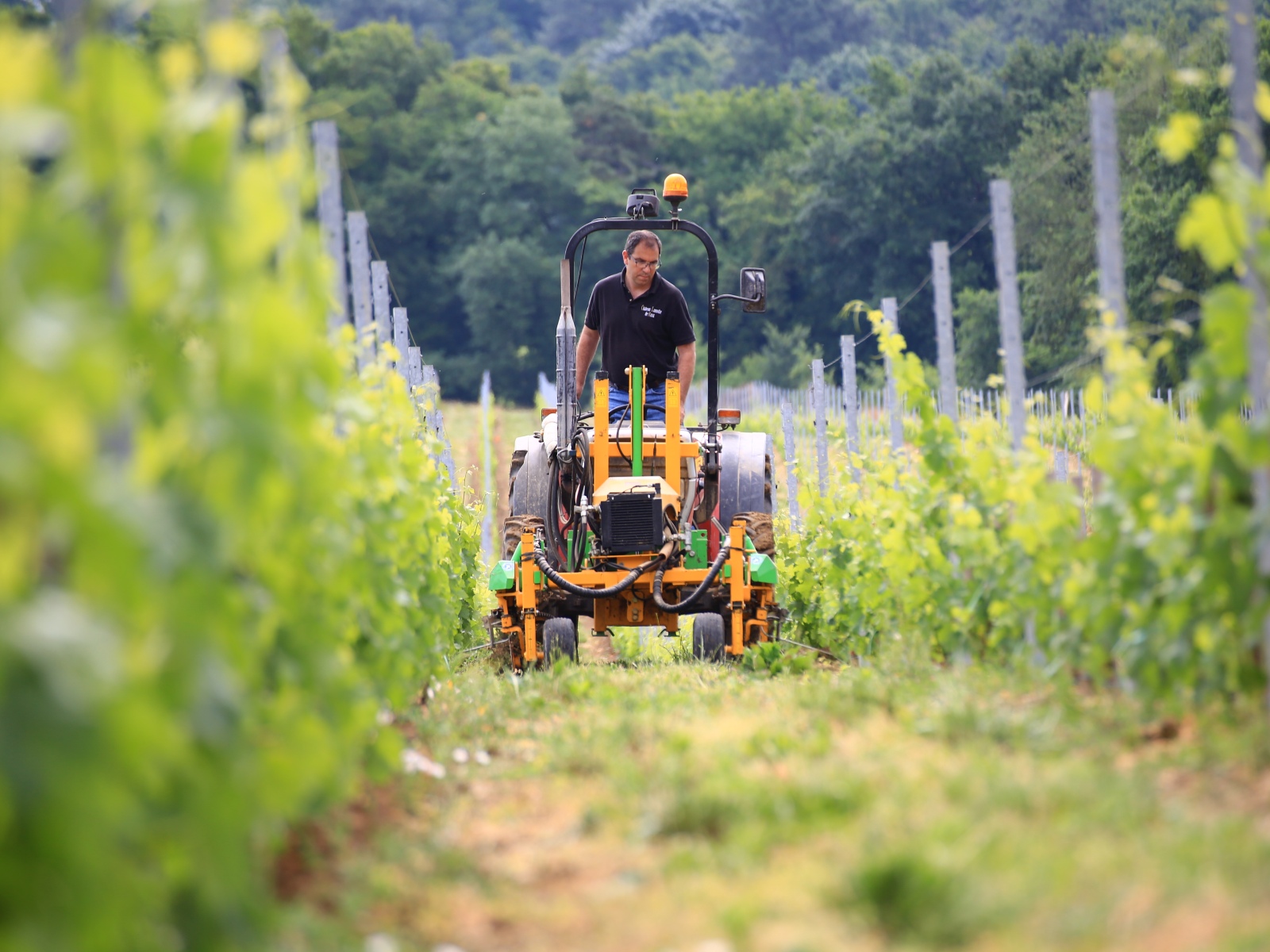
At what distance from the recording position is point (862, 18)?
8244 centimetres

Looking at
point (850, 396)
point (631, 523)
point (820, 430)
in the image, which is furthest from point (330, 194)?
point (820, 430)

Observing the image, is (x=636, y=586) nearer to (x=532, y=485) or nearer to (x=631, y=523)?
(x=631, y=523)

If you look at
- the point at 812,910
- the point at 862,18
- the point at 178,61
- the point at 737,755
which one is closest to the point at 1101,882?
the point at 812,910

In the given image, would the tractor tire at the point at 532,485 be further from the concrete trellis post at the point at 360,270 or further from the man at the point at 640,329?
the concrete trellis post at the point at 360,270

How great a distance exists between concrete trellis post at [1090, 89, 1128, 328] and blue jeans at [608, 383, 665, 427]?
3.71 m

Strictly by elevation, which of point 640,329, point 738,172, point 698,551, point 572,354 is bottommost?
point 698,551

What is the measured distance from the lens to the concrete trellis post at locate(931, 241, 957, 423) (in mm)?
8180

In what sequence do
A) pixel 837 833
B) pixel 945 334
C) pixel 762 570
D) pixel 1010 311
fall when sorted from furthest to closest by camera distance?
1. pixel 762 570
2. pixel 945 334
3. pixel 1010 311
4. pixel 837 833

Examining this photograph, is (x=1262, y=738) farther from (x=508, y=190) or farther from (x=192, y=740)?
(x=508, y=190)

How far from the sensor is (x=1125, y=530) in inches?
208

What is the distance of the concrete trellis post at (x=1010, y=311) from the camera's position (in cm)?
702

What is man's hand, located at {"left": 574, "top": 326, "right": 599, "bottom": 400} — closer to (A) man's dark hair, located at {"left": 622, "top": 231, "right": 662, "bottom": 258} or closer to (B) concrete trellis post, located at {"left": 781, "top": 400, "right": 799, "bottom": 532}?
(A) man's dark hair, located at {"left": 622, "top": 231, "right": 662, "bottom": 258}

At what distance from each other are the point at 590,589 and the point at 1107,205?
367 centimetres

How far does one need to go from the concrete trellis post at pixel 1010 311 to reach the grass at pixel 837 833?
1392 millimetres
